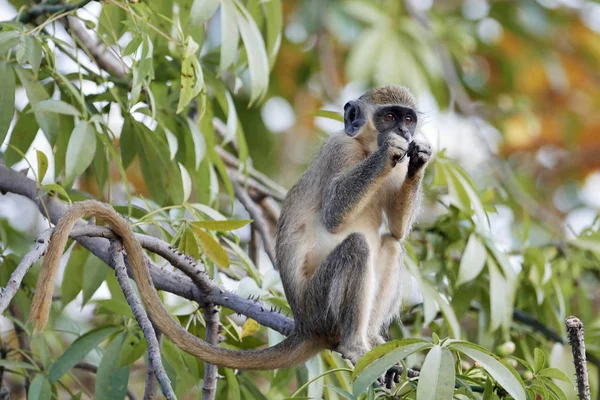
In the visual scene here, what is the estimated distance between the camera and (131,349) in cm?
517

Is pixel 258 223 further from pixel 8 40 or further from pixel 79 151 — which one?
pixel 8 40

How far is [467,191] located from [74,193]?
2845 mm

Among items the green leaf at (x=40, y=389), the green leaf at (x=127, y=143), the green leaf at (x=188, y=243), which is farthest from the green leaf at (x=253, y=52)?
the green leaf at (x=40, y=389)

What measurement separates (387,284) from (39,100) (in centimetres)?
252

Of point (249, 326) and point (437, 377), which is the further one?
point (249, 326)

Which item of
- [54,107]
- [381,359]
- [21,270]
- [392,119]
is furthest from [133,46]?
[381,359]

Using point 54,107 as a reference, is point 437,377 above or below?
below

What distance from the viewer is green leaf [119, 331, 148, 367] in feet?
16.8

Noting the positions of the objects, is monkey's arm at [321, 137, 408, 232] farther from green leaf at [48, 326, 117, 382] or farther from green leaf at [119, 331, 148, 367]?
green leaf at [48, 326, 117, 382]

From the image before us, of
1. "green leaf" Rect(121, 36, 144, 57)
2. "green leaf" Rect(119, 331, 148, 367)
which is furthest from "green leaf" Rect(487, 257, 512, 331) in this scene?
"green leaf" Rect(121, 36, 144, 57)

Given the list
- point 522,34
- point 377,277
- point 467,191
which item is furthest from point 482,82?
point 377,277

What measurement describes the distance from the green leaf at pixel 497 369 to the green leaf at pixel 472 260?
2.42 meters

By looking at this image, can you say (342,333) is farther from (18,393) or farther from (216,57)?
(18,393)

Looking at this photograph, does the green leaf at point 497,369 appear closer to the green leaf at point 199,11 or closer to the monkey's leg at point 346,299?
the monkey's leg at point 346,299
